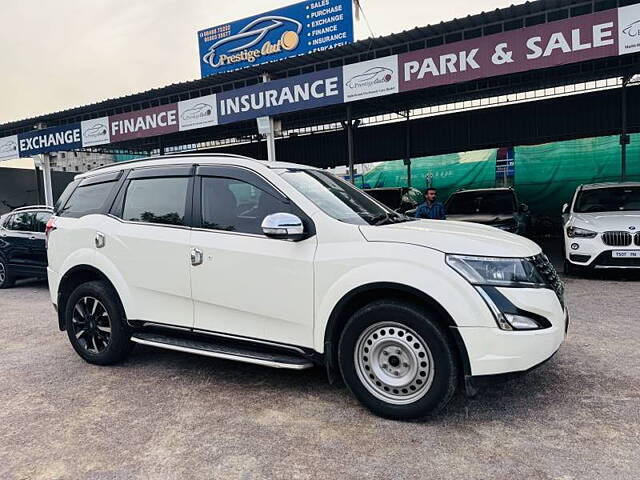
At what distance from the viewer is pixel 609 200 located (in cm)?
870

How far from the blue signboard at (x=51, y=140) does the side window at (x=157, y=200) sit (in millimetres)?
14606

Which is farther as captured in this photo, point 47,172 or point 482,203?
point 47,172

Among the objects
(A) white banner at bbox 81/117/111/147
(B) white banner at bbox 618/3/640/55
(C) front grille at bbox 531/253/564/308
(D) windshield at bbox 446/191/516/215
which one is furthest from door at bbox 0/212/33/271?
(B) white banner at bbox 618/3/640/55

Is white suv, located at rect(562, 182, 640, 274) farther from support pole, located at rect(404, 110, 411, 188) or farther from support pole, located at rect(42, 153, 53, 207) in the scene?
support pole, located at rect(42, 153, 53, 207)

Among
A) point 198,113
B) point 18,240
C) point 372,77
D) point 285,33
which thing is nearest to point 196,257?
point 18,240

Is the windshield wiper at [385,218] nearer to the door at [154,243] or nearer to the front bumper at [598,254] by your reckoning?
the door at [154,243]

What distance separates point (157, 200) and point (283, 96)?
29.3 feet

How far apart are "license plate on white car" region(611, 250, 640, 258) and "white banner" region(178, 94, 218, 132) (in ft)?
34.3

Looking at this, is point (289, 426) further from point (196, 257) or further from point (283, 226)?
point (196, 257)

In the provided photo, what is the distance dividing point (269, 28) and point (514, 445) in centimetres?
1643

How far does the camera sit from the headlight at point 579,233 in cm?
768

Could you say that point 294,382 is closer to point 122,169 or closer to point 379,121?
point 122,169

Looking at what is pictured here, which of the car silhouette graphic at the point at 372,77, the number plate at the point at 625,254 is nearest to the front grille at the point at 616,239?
the number plate at the point at 625,254

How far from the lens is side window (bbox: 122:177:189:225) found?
404 cm
